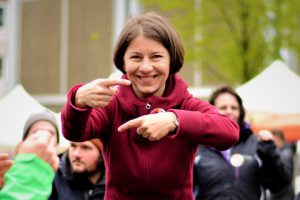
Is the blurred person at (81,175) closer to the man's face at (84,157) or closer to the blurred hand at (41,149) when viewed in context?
the man's face at (84,157)

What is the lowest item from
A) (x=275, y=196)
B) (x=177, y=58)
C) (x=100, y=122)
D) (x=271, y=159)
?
(x=275, y=196)

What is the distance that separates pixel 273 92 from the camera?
751 centimetres

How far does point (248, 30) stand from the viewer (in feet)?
44.2

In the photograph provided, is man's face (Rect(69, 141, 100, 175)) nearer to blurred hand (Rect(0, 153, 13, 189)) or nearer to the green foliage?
blurred hand (Rect(0, 153, 13, 189))

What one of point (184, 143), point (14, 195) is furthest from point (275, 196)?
point (14, 195)

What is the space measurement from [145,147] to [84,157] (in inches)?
95.1

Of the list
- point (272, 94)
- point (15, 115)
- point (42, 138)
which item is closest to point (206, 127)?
point (42, 138)

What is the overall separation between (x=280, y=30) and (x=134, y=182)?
10689 mm

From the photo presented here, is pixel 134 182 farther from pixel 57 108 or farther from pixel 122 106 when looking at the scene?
pixel 57 108

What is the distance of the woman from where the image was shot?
2.97 m

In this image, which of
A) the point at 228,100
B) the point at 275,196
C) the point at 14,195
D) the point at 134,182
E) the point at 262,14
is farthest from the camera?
the point at 262,14

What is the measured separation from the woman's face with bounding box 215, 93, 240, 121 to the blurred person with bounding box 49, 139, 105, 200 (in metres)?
1.11

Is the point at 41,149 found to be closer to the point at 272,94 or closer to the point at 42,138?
the point at 42,138

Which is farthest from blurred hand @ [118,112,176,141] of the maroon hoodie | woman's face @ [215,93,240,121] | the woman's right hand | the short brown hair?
woman's face @ [215,93,240,121]
